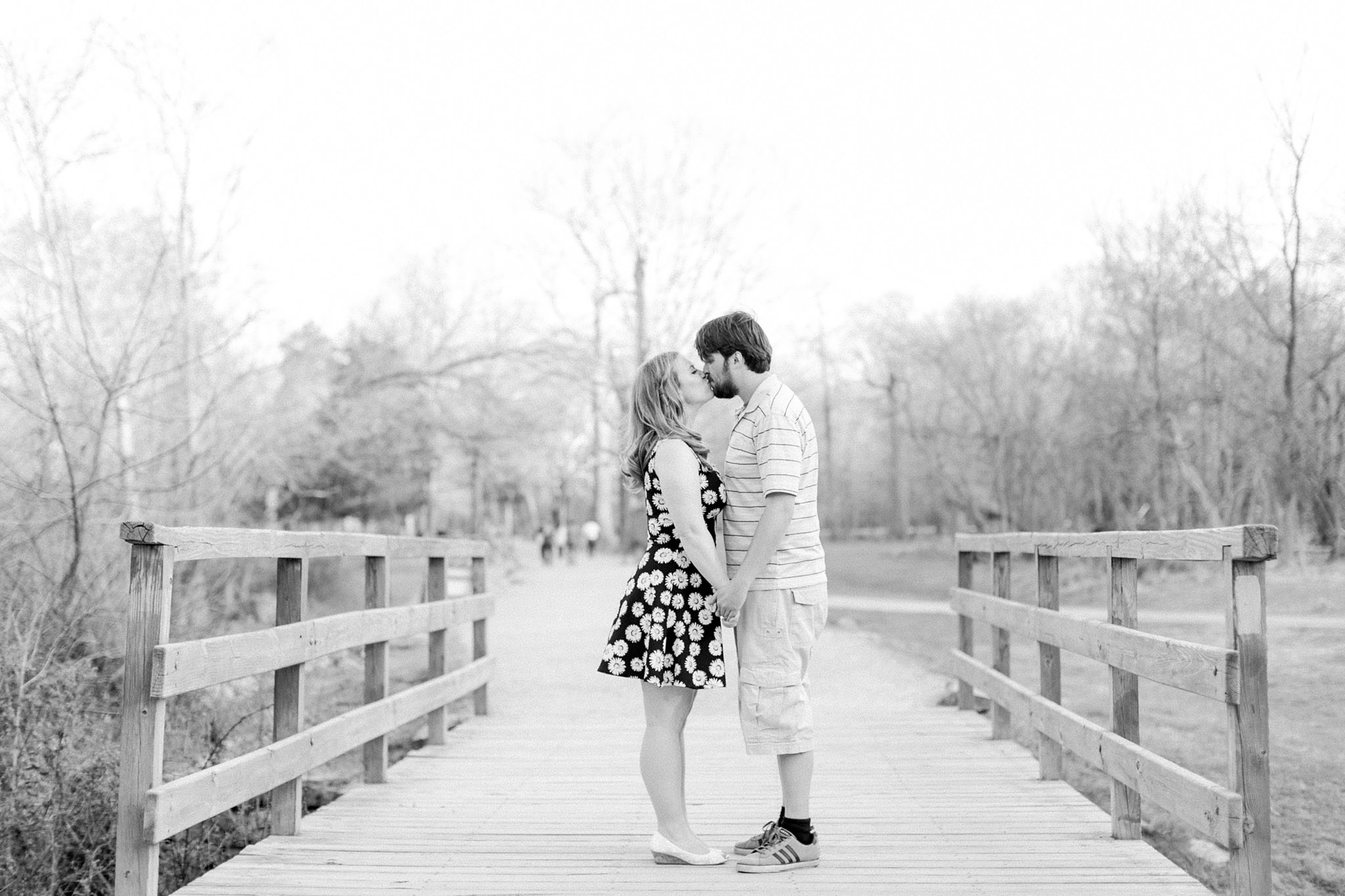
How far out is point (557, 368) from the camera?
78.0 ft

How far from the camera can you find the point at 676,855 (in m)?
4.26

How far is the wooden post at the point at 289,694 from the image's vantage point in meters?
4.65

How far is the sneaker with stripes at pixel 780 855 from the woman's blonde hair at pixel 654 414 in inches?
48.2

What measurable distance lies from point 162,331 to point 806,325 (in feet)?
95.5

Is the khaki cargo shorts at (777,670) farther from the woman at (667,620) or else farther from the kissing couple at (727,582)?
the woman at (667,620)

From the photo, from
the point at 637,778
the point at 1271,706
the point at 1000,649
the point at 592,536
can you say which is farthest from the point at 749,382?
the point at 592,536

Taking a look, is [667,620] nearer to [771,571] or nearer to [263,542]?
[771,571]

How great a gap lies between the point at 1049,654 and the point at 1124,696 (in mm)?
1116

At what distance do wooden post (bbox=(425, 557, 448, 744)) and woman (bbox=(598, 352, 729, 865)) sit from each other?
2772mm

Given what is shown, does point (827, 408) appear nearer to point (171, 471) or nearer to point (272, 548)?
point (171, 471)

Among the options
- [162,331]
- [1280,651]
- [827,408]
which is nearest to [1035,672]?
[1280,651]

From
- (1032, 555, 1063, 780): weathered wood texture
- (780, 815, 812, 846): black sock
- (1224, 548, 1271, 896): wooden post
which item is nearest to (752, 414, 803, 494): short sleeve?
(780, 815, 812, 846): black sock

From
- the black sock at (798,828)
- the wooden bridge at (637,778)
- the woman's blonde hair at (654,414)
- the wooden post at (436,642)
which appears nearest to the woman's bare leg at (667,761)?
the wooden bridge at (637,778)

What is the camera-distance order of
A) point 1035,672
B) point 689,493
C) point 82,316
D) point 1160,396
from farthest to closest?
point 1160,396 → point 1035,672 → point 82,316 → point 689,493
